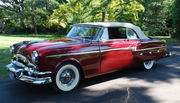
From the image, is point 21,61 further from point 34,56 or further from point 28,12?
point 28,12

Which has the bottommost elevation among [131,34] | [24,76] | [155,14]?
[24,76]

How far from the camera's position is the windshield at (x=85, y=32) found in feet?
15.1

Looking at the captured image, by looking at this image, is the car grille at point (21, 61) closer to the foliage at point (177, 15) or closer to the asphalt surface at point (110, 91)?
the asphalt surface at point (110, 91)

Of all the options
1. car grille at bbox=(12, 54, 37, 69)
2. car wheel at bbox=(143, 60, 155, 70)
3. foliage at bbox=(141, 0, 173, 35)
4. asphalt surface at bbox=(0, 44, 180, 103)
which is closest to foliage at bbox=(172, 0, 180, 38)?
foliage at bbox=(141, 0, 173, 35)

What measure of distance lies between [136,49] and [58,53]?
258cm

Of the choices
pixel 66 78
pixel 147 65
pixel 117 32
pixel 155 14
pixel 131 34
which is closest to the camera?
pixel 66 78

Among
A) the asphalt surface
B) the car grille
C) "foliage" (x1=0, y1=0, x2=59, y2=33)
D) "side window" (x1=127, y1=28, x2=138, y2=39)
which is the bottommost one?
the asphalt surface

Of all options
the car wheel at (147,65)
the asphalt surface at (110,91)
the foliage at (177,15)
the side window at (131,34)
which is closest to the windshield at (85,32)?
the side window at (131,34)

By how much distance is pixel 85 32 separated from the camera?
15.6 ft

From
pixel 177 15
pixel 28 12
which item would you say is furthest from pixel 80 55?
pixel 28 12

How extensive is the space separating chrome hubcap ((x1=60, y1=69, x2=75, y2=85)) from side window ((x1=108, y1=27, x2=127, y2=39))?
1560 mm

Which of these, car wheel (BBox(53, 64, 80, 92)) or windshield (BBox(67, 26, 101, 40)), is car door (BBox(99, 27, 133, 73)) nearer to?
windshield (BBox(67, 26, 101, 40))

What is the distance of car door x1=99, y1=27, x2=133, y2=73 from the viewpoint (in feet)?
14.5

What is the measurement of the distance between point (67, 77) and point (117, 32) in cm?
208
